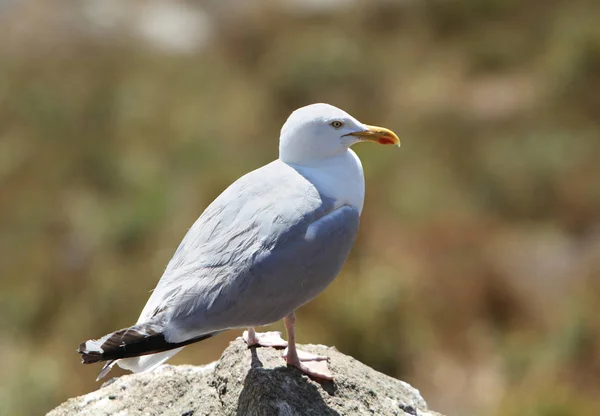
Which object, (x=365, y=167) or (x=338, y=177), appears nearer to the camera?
(x=338, y=177)

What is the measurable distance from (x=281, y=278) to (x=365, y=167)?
7464mm

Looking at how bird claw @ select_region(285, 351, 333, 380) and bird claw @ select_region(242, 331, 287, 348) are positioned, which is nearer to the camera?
bird claw @ select_region(285, 351, 333, 380)

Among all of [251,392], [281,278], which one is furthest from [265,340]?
[281,278]

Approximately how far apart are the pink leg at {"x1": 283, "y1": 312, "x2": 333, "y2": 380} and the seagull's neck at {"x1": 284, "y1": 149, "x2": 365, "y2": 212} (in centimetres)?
56

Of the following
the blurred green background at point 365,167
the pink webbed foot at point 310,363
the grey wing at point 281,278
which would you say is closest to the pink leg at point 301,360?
the pink webbed foot at point 310,363

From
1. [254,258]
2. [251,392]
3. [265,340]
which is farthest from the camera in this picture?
[265,340]

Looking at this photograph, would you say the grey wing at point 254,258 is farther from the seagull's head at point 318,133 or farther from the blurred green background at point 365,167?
the blurred green background at point 365,167

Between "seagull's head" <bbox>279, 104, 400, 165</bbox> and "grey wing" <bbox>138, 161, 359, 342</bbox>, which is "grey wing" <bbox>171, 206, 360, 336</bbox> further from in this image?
"seagull's head" <bbox>279, 104, 400, 165</bbox>

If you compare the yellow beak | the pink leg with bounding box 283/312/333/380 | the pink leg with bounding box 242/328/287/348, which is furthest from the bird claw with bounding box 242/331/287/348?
the yellow beak

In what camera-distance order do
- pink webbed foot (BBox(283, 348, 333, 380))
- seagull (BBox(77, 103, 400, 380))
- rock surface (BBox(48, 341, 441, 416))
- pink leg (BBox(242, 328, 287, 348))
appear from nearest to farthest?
seagull (BBox(77, 103, 400, 380)) → rock surface (BBox(48, 341, 441, 416)) → pink webbed foot (BBox(283, 348, 333, 380)) → pink leg (BBox(242, 328, 287, 348))

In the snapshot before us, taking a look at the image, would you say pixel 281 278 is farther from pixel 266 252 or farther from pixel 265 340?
pixel 265 340

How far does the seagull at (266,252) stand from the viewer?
10.2ft

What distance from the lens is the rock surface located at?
359cm

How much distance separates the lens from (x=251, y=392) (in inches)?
141
